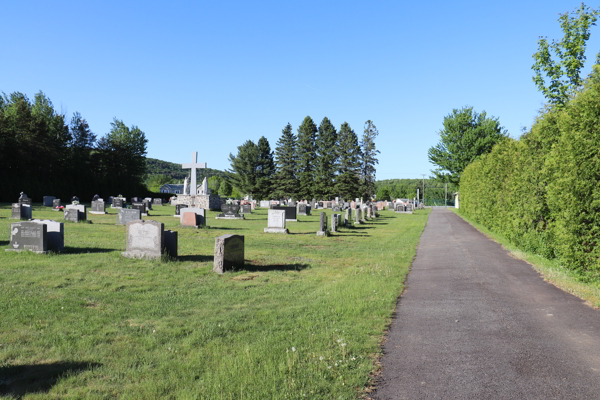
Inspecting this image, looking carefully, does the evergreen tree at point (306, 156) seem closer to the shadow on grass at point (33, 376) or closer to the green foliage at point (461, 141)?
the green foliage at point (461, 141)

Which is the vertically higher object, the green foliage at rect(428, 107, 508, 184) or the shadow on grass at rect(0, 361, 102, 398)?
the green foliage at rect(428, 107, 508, 184)

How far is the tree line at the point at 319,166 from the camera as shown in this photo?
69.1m

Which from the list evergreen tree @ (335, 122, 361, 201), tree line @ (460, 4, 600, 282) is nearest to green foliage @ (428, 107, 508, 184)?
evergreen tree @ (335, 122, 361, 201)

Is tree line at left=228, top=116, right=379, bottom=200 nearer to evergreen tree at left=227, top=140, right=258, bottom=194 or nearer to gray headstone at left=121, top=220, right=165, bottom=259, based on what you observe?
evergreen tree at left=227, top=140, right=258, bottom=194

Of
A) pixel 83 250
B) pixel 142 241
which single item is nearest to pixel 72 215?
pixel 83 250

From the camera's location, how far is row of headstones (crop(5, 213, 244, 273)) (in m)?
9.65

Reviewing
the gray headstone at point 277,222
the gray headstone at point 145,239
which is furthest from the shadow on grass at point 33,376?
the gray headstone at point 277,222

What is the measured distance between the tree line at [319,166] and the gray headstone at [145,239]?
58.3 metres

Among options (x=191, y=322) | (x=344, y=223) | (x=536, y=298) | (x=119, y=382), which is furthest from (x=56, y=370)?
(x=344, y=223)

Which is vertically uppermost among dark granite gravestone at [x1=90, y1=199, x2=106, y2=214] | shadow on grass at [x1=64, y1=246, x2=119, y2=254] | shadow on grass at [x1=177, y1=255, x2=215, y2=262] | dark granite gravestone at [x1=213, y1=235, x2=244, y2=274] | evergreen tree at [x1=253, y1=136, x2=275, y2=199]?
evergreen tree at [x1=253, y1=136, x2=275, y2=199]

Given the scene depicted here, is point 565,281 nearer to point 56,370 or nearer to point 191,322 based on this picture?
point 191,322

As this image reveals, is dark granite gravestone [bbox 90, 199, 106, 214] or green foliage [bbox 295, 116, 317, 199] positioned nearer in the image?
dark granite gravestone [bbox 90, 199, 106, 214]

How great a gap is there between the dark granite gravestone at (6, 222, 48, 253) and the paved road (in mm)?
9487

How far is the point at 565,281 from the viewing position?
28.4 feet
